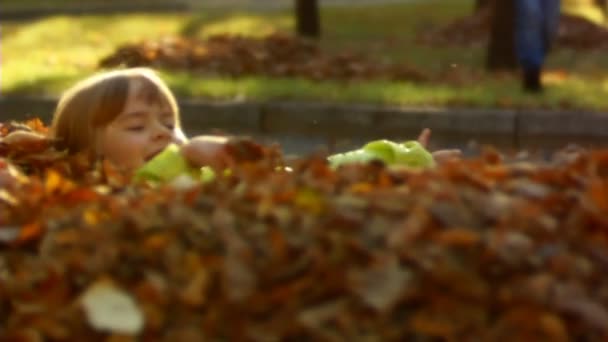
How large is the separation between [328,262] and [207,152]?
115 centimetres

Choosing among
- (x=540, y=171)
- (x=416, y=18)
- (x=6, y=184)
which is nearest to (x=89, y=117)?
(x=6, y=184)

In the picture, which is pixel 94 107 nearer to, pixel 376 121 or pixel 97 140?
pixel 97 140

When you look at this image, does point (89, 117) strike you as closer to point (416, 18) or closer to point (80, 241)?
point (80, 241)

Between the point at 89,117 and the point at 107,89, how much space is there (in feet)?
0.29

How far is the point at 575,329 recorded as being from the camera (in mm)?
2324

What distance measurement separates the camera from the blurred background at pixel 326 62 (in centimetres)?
952

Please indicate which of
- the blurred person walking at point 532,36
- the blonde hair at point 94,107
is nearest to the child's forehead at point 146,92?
the blonde hair at point 94,107

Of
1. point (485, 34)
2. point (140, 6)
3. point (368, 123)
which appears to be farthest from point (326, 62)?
point (140, 6)

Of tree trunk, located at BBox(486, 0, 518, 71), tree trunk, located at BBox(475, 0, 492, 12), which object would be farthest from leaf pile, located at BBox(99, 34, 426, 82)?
tree trunk, located at BBox(475, 0, 492, 12)

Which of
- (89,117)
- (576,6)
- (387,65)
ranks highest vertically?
(89,117)

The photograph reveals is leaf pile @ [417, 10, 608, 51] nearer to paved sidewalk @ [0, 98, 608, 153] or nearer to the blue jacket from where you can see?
the blue jacket

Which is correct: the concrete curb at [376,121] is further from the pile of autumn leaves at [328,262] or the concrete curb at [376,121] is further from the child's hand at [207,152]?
the pile of autumn leaves at [328,262]

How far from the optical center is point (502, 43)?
12.6 metres

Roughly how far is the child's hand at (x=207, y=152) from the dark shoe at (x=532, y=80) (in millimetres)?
6979
